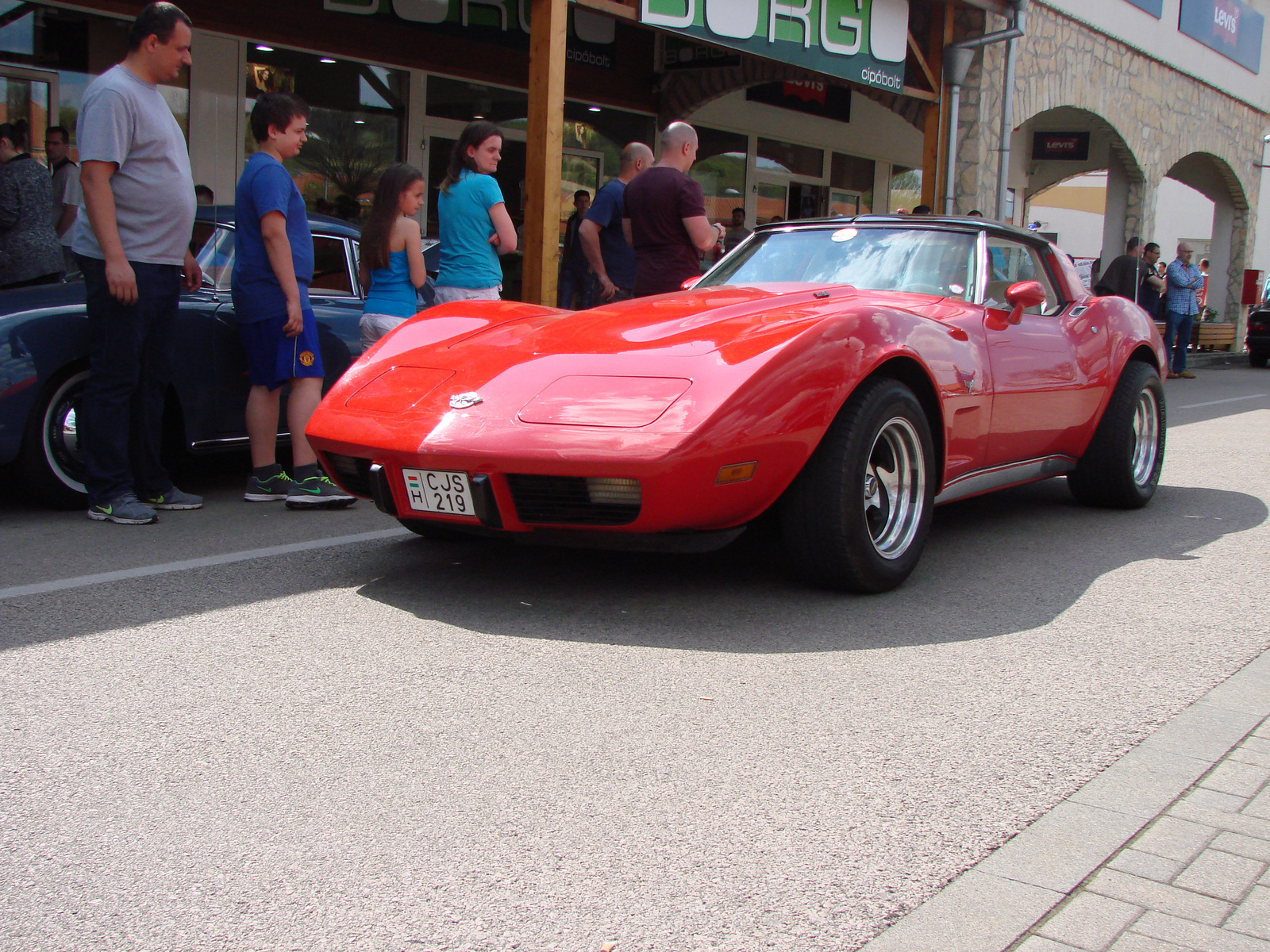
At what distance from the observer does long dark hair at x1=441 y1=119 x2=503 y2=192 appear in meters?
5.93

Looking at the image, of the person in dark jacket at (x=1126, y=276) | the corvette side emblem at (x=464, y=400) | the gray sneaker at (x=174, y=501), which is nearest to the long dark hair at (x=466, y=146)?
the gray sneaker at (x=174, y=501)

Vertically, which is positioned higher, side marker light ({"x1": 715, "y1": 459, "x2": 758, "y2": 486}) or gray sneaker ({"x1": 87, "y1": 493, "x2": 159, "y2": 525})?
side marker light ({"x1": 715, "y1": 459, "x2": 758, "y2": 486})

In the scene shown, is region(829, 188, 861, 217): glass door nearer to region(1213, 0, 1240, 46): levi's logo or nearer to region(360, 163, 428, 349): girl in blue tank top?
region(1213, 0, 1240, 46): levi's logo

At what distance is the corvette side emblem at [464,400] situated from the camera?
3.62m

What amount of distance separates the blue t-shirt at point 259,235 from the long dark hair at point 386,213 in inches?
16.3


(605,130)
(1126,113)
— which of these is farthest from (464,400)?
(1126,113)

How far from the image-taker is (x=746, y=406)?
3.39 metres

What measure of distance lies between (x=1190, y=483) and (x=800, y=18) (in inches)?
262

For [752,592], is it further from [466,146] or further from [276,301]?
[466,146]

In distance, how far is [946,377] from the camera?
13.5 ft

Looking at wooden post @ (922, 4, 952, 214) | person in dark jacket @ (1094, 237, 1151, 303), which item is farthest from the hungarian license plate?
person in dark jacket @ (1094, 237, 1151, 303)

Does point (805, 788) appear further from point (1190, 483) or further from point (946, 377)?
point (1190, 483)

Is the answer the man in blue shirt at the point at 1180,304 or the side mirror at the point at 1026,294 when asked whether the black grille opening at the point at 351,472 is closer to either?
the side mirror at the point at 1026,294

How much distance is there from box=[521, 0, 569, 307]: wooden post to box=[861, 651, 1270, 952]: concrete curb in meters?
6.29
